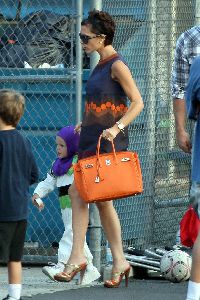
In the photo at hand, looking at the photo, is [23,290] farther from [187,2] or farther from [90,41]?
[187,2]

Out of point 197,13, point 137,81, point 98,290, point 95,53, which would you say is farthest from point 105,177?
point 197,13

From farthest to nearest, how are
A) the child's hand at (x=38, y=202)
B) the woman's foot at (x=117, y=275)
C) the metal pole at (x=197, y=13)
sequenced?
the metal pole at (x=197, y=13) < the child's hand at (x=38, y=202) < the woman's foot at (x=117, y=275)

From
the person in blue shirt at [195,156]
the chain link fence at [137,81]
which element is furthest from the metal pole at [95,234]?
the person in blue shirt at [195,156]

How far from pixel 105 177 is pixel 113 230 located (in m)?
0.57

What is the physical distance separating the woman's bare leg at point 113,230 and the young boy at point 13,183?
2.83 feet

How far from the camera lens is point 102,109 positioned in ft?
25.2

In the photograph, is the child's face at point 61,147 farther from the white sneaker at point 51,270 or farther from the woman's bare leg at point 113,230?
the white sneaker at point 51,270

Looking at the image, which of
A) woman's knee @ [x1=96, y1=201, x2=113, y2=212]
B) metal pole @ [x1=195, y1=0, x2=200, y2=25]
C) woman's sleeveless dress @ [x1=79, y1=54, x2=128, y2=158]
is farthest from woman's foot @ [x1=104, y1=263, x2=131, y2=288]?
metal pole @ [x1=195, y1=0, x2=200, y2=25]

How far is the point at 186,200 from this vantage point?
9.91 m

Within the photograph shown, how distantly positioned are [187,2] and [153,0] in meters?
0.70

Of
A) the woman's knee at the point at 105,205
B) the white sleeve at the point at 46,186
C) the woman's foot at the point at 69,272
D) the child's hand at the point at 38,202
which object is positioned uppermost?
the white sleeve at the point at 46,186

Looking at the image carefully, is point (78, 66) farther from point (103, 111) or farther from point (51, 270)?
point (51, 270)

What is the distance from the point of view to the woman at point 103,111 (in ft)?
25.1

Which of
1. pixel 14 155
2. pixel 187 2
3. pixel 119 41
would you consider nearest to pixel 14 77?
pixel 119 41
